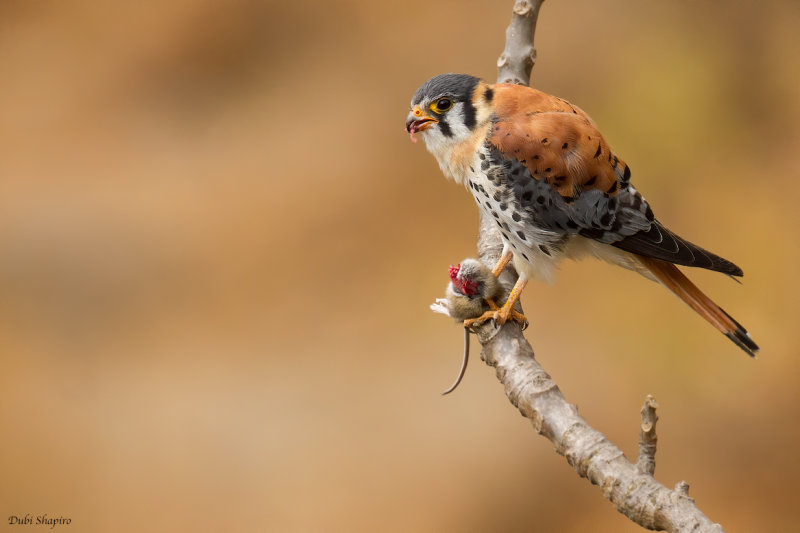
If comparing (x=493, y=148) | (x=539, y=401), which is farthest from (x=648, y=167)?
(x=539, y=401)

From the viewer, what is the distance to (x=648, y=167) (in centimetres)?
359

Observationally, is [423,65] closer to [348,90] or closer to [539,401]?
[348,90]

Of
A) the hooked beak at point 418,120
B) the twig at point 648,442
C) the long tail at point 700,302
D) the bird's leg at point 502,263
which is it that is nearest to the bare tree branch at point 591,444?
the twig at point 648,442

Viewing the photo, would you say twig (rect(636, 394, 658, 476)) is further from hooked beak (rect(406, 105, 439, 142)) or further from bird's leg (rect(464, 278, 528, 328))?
hooked beak (rect(406, 105, 439, 142))

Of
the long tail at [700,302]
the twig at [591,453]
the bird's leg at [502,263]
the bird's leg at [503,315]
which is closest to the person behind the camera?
the twig at [591,453]

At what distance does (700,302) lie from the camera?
5.66 feet

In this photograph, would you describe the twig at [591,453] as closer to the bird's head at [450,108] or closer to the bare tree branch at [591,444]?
the bare tree branch at [591,444]

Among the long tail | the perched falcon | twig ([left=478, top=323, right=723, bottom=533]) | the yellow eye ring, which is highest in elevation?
the yellow eye ring

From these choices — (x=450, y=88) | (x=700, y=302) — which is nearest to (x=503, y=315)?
(x=700, y=302)

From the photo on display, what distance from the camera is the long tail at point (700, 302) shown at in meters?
1.66

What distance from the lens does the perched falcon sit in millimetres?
1700

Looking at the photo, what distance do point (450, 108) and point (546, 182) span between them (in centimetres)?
31

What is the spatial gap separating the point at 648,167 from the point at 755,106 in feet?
1.87

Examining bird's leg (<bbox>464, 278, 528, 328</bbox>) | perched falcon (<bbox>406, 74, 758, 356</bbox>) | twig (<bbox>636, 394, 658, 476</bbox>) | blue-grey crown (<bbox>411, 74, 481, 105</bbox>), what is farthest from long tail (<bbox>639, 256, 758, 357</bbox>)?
blue-grey crown (<bbox>411, 74, 481, 105</bbox>)
